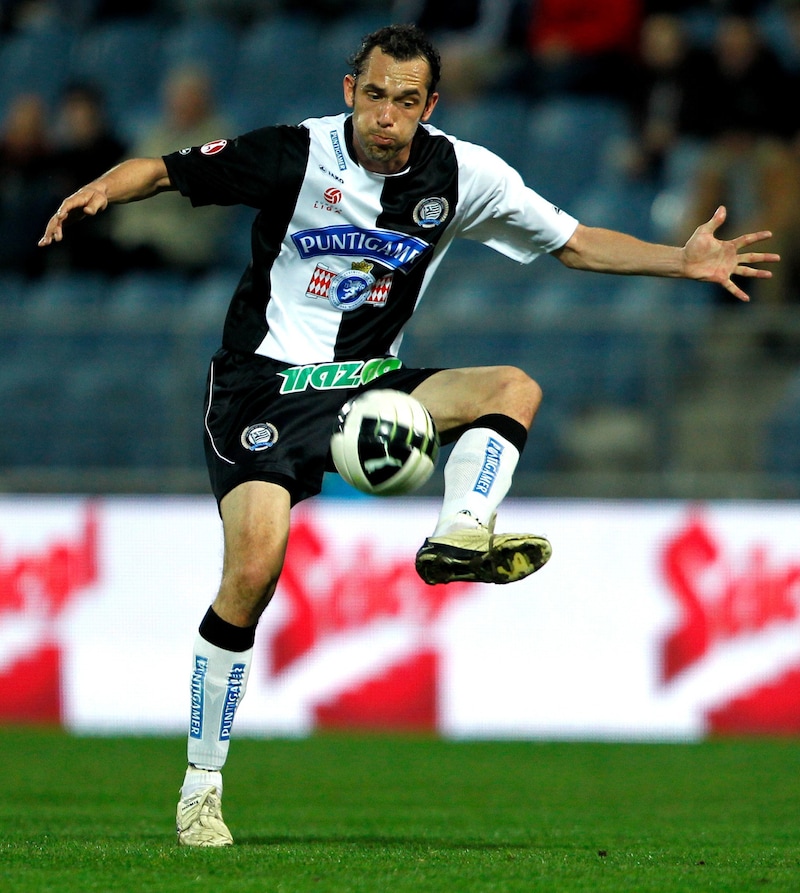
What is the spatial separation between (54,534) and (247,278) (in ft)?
18.2

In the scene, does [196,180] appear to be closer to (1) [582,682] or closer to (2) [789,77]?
(1) [582,682]

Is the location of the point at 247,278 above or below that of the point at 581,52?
below

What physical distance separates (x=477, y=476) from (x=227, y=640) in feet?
3.43

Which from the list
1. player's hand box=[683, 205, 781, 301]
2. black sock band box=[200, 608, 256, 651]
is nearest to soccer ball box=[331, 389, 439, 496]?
black sock band box=[200, 608, 256, 651]

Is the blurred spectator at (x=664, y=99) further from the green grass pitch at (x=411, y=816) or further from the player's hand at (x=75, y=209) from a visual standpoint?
the player's hand at (x=75, y=209)

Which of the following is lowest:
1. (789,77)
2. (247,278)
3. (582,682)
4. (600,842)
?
(582,682)

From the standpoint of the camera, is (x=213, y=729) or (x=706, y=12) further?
(x=706, y=12)

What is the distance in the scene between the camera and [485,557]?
5.09 m

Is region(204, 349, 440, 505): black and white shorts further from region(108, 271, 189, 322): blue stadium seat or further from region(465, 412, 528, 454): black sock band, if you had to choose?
region(108, 271, 189, 322): blue stadium seat

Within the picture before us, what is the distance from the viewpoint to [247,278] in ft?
19.8

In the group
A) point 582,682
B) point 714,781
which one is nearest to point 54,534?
point 582,682

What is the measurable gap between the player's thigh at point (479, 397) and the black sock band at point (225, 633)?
990mm

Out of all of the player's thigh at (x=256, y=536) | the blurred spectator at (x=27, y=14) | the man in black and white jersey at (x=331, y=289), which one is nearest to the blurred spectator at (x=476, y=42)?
the blurred spectator at (x=27, y=14)

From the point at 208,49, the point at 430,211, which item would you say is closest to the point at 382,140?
the point at 430,211
